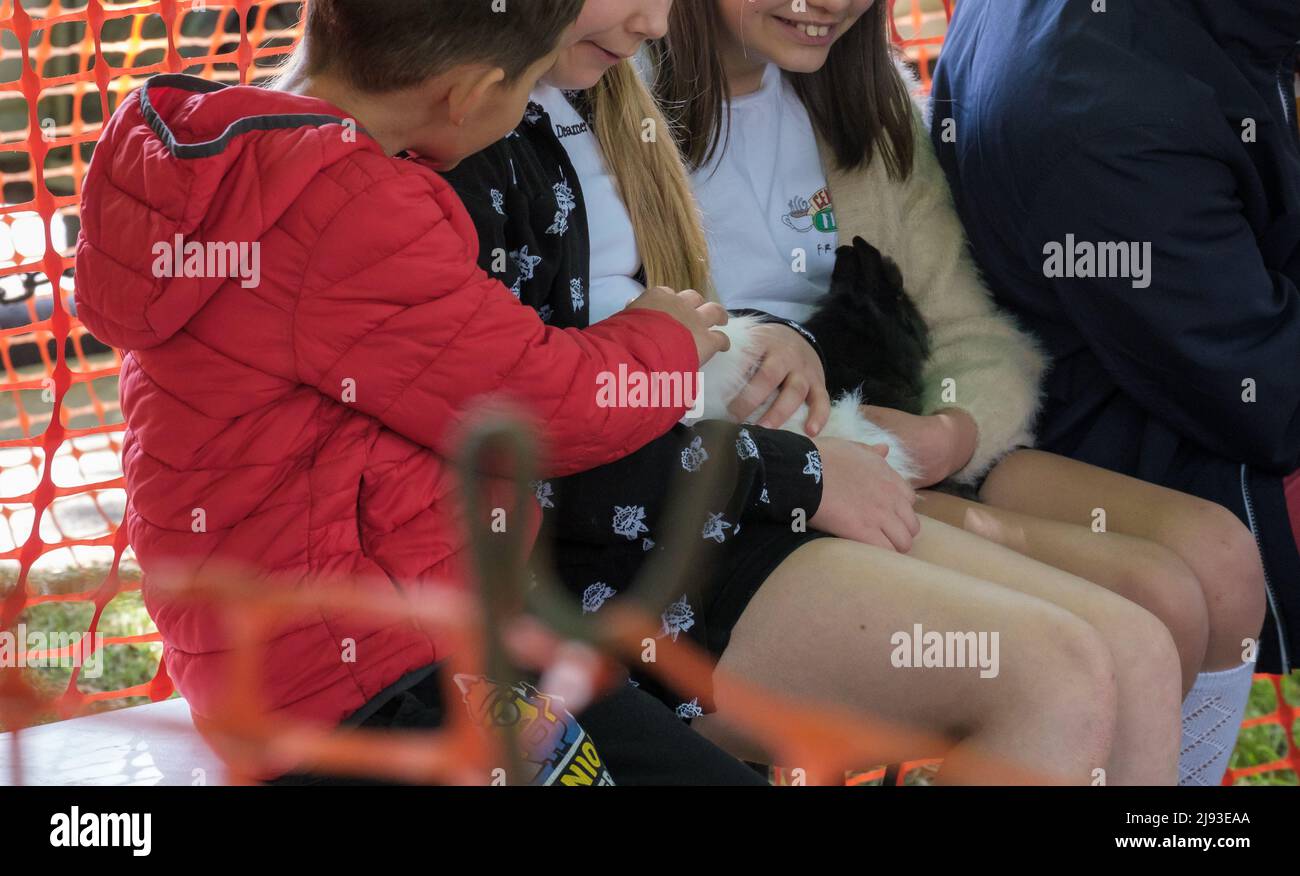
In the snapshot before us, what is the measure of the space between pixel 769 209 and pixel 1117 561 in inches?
20.8

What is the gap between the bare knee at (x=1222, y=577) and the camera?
137 cm

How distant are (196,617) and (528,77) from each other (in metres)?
0.49

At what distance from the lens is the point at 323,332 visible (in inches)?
37.7

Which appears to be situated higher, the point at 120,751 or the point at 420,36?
the point at 420,36

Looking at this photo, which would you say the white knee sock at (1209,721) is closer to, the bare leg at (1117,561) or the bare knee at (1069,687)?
the bare leg at (1117,561)

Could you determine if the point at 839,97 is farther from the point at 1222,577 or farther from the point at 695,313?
the point at 1222,577

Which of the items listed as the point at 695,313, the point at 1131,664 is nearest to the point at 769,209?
the point at 695,313

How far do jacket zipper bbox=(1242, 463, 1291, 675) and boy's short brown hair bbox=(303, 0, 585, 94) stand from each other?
2.90 ft

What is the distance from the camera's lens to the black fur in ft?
4.75

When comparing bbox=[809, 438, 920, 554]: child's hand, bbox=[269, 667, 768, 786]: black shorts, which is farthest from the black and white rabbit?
bbox=[269, 667, 768, 786]: black shorts

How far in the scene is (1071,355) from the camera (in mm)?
1521
